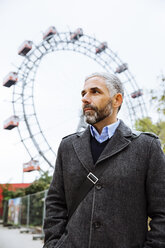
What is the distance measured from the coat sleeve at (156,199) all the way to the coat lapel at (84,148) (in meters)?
0.30

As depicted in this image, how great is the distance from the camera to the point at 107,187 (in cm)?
153

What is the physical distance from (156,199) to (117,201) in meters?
0.18

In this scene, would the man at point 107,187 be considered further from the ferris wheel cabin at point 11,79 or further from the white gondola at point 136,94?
the white gondola at point 136,94

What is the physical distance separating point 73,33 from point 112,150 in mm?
23436

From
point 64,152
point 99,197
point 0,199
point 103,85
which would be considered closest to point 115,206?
point 99,197

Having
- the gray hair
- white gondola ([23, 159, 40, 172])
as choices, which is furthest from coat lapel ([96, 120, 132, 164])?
white gondola ([23, 159, 40, 172])

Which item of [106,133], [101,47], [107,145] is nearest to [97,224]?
[107,145]

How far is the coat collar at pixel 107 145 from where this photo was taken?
161 cm

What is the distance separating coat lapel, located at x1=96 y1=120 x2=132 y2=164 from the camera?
5.27 ft

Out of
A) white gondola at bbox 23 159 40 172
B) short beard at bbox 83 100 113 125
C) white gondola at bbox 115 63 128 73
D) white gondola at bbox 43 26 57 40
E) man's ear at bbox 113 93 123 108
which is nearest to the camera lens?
short beard at bbox 83 100 113 125

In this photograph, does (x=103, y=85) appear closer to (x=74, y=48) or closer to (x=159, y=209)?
(x=159, y=209)

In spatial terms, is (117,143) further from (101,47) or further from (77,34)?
(101,47)

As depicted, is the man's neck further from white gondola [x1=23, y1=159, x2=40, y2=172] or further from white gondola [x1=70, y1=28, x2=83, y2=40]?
white gondola [x1=70, y1=28, x2=83, y2=40]

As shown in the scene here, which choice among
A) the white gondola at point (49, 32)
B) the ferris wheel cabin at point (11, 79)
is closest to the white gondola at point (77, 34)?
the white gondola at point (49, 32)
